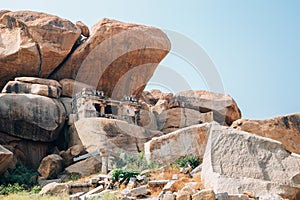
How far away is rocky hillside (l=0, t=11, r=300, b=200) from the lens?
1042cm

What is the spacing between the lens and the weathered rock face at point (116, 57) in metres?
30.9

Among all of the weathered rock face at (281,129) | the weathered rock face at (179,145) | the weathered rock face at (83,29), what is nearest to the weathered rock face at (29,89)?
the weathered rock face at (83,29)

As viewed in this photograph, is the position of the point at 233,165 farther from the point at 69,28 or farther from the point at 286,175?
the point at 69,28

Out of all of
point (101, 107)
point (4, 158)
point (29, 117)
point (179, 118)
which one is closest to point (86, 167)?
point (4, 158)

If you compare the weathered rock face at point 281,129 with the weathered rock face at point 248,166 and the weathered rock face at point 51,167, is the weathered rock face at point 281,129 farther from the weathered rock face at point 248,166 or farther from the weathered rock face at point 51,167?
the weathered rock face at point 248,166

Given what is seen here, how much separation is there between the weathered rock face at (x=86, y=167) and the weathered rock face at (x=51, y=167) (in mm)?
519

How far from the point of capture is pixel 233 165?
1035cm

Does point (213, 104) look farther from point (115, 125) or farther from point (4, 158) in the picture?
point (4, 158)

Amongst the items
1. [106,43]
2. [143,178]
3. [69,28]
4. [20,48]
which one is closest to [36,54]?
[20,48]

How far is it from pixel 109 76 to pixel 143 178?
67.1ft

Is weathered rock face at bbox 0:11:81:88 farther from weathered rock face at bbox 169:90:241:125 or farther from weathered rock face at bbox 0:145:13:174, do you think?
weathered rock face at bbox 0:145:13:174

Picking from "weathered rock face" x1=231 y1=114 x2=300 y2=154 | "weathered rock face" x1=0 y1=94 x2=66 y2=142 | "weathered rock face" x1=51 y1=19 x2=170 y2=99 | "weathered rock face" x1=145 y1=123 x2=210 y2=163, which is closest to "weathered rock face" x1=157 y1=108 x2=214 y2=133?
"weathered rock face" x1=51 y1=19 x2=170 y2=99

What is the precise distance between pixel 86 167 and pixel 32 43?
13.3m

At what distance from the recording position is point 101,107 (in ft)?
88.2
